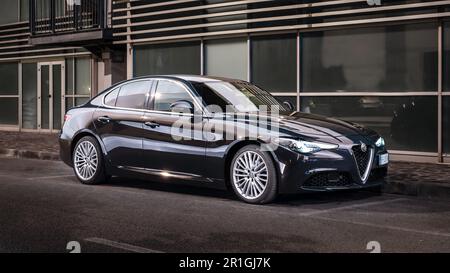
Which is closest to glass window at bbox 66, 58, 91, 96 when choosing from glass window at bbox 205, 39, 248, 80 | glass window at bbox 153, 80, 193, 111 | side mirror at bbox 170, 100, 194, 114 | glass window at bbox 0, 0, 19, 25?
glass window at bbox 0, 0, 19, 25

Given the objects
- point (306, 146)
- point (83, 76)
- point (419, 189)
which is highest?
point (83, 76)

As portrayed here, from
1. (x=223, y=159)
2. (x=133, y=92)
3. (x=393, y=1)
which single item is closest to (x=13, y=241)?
(x=223, y=159)

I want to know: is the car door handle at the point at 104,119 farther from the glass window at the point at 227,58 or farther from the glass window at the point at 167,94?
the glass window at the point at 227,58

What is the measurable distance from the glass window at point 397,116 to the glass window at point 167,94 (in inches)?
194

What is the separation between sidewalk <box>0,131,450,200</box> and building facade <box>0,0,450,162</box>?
106 cm

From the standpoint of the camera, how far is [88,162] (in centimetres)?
930

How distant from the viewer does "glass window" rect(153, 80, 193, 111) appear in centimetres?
847

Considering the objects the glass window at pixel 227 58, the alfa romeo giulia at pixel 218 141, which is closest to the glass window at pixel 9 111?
the glass window at pixel 227 58

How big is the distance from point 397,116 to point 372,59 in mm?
1152

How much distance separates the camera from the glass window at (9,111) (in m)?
21.3
